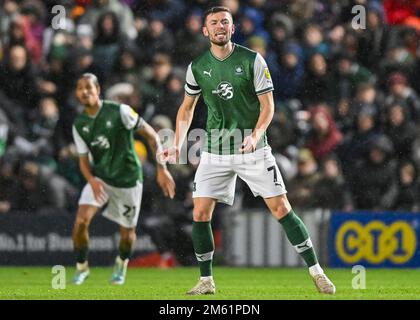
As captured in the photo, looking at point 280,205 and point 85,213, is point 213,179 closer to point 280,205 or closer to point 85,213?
point 280,205

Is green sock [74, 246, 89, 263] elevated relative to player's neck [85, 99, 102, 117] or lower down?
lower down

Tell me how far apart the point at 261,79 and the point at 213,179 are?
85 cm

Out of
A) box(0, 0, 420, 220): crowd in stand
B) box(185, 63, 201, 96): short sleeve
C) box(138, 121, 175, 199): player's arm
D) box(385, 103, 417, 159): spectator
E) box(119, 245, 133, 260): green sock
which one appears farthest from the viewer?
box(385, 103, 417, 159): spectator

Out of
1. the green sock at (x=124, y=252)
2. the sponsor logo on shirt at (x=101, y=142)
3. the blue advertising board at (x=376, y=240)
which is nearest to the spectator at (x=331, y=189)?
the blue advertising board at (x=376, y=240)

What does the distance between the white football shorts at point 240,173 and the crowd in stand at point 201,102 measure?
4.80 m

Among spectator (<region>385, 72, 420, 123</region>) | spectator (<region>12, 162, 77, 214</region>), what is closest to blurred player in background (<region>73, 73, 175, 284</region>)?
spectator (<region>12, 162, 77, 214</region>)

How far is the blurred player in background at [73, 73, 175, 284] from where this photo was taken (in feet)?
36.7

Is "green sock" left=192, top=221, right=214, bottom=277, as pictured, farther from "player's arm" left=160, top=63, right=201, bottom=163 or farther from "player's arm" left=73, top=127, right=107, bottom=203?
"player's arm" left=73, top=127, right=107, bottom=203

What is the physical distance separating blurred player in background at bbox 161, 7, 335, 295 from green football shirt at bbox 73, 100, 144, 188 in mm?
2224

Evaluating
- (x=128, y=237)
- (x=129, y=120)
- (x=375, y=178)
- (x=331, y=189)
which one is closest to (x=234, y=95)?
(x=129, y=120)

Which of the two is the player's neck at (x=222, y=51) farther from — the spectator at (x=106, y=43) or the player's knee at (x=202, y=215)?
the spectator at (x=106, y=43)

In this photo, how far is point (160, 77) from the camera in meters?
14.2

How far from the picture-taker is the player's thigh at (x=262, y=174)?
351 inches

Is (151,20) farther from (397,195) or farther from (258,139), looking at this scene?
(258,139)
